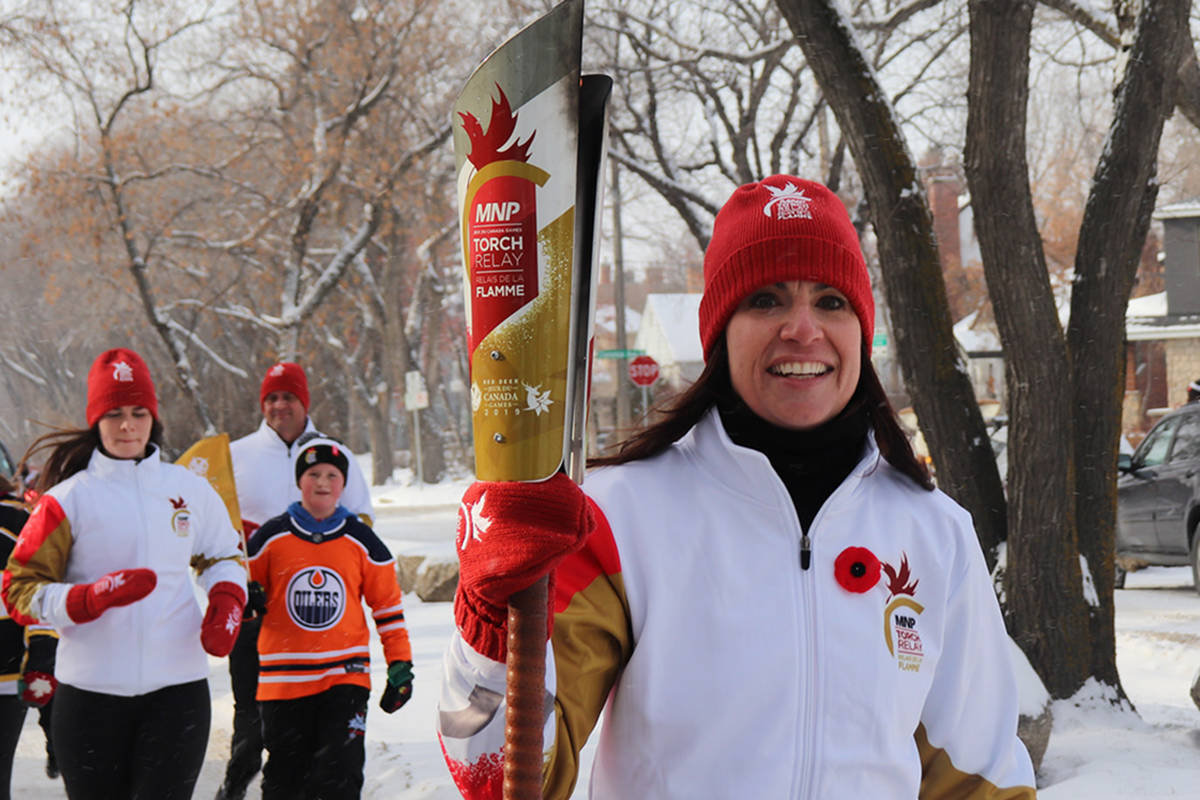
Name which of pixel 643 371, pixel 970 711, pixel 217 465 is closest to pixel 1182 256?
pixel 643 371

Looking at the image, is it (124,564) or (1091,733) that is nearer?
(124,564)

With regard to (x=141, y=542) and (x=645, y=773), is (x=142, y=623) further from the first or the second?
(x=645, y=773)

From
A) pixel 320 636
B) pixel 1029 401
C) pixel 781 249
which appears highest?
pixel 781 249

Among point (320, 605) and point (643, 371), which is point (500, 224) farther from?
point (643, 371)

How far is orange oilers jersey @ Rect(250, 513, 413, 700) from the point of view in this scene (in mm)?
4852

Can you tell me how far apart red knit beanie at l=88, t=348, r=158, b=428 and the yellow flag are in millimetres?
1357

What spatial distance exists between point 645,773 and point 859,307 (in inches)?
32.7

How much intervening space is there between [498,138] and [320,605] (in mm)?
3769

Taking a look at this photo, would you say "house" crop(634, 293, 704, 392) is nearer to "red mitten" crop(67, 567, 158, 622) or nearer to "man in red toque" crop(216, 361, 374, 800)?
"man in red toque" crop(216, 361, 374, 800)

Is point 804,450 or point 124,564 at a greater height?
point 804,450

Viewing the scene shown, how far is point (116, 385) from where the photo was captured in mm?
4594

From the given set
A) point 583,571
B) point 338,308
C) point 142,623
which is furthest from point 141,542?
point 338,308

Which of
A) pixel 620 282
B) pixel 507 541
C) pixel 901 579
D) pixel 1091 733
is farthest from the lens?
pixel 620 282

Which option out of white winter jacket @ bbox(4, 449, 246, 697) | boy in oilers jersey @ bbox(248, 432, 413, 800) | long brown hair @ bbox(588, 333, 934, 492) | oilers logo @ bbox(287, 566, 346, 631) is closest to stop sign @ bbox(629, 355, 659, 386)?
boy in oilers jersey @ bbox(248, 432, 413, 800)
